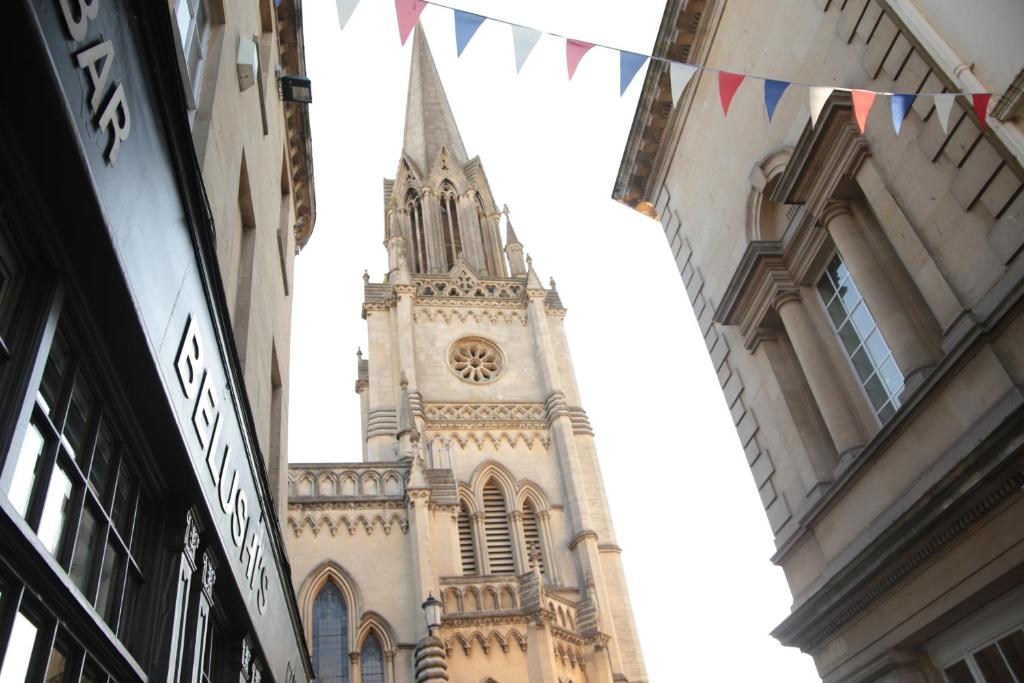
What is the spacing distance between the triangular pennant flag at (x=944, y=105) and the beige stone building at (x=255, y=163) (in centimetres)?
653

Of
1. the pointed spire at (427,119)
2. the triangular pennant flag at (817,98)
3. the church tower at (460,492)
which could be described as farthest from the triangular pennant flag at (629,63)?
the pointed spire at (427,119)

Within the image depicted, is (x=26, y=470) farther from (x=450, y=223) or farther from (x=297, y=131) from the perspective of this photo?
(x=450, y=223)

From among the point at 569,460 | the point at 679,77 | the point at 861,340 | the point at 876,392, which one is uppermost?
the point at 569,460

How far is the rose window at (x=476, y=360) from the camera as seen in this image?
35156mm

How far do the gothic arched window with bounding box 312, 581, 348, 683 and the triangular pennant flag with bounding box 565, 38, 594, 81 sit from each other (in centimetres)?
2024

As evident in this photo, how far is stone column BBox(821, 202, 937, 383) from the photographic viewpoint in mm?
8570

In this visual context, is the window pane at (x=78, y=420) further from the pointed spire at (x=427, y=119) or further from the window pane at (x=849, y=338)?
the pointed spire at (x=427, y=119)

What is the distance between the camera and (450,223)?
4372 centimetres

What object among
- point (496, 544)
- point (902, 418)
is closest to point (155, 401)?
point (902, 418)

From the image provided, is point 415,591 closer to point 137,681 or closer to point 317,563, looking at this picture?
point 317,563

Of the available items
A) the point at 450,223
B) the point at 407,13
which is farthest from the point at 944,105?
the point at 450,223

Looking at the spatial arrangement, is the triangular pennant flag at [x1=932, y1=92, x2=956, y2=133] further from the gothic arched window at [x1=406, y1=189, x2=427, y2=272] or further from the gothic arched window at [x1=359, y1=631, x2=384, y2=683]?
the gothic arched window at [x1=406, y1=189, x2=427, y2=272]

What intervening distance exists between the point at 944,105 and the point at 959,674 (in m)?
5.67

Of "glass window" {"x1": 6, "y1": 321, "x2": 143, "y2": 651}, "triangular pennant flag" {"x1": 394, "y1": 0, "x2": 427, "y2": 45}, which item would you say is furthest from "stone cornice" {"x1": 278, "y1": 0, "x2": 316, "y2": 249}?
"glass window" {"x1": 6, "y1": 321, "x2": 143, "y2": 651}
